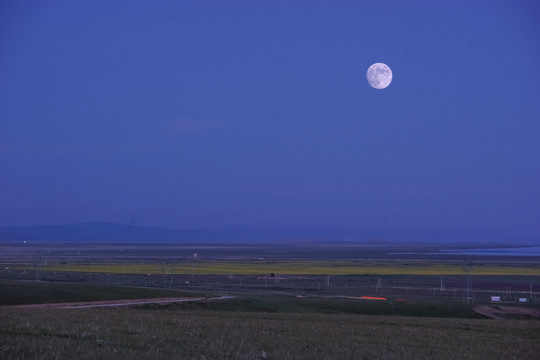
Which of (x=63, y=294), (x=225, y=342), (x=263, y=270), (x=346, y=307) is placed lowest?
(x=263, y=270)

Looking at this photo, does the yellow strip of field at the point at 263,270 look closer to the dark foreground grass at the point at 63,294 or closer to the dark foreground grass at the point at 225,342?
the dark foreground grass at the point at 63,294

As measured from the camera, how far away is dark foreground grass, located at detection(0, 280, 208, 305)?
38619 mm

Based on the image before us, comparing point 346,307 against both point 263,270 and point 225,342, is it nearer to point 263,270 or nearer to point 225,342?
point 225,342

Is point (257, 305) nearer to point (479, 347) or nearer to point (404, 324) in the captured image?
point (404, 324)

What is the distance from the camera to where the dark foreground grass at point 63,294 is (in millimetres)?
38619

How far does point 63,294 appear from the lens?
41562mm

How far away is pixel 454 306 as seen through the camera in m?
45.5

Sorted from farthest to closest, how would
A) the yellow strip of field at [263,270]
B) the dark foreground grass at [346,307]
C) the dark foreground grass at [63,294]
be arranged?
the yellow strip of field at [263,270] < the dark foreground grass at [346,307] < the dark foreground grass at [63,294]

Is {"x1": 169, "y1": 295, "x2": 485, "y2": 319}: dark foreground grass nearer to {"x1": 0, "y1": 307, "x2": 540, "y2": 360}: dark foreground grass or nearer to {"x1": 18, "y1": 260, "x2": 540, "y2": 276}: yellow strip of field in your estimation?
{"x1": 0, "y1": 307, "x2": 540, "y2": 360}: dark foreground grass

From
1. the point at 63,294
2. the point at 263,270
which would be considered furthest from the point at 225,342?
the point at 263,270

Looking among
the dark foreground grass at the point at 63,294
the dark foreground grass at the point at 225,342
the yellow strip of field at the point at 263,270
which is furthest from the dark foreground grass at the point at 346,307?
the yellow strip of field at the point at 263,270

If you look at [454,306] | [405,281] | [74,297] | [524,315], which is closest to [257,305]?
[74,297]

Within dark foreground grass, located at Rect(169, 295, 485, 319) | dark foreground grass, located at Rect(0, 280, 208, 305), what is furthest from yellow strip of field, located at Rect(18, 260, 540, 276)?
dark foreground grass, located at Rect(169, 295, 485, 319)

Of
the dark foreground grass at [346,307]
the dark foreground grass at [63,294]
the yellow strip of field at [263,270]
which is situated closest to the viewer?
the dark foreground grass at [63,294]
